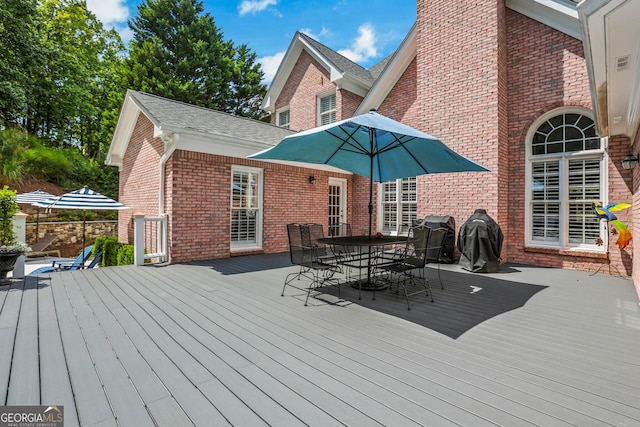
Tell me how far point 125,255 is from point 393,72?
29.9ft

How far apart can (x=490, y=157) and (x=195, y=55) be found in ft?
64.7

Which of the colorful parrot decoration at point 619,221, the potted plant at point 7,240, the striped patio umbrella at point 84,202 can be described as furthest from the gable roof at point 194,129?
the colorful parrot decoration at point 619,221

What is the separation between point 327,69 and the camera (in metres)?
11.5

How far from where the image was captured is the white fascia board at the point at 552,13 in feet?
20.7

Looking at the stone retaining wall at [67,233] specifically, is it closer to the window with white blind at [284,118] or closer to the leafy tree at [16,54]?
the leafy tree at [16,54]

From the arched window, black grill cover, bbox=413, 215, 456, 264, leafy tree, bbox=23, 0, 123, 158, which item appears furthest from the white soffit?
leafy tree, bbox=23, 0, 123, 158

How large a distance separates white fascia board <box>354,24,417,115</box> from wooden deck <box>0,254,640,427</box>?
717cm

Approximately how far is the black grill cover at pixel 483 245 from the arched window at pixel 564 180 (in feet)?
4.38

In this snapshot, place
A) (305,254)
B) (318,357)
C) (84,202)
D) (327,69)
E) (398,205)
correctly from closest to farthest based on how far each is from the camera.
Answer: (318,357) → (305,254) → (84,202) → (398,205) → (327,69)

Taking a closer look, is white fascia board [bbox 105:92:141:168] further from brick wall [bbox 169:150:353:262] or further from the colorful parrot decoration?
the colorful parrot decoration

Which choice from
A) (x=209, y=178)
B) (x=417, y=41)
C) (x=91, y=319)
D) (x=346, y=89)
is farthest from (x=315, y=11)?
(x=91, y=319)

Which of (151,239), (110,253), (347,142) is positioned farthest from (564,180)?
(110,253)

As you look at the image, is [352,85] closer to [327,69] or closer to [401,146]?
[327,69]

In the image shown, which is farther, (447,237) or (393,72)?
(393,72)
